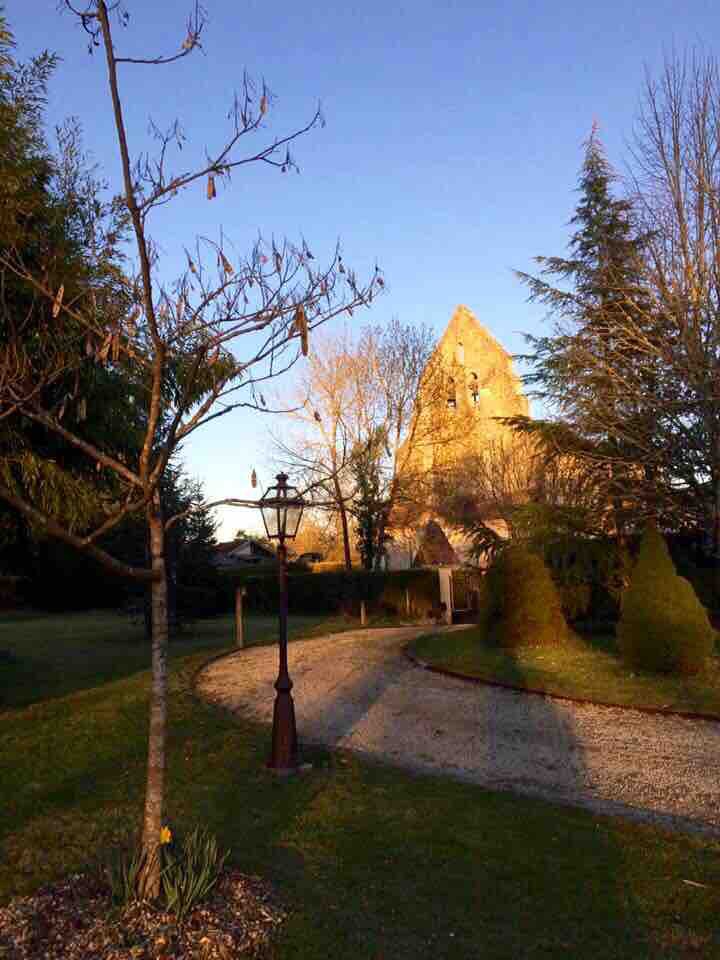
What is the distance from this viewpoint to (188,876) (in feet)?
14.0

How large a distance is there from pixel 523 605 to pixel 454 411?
21171 mm

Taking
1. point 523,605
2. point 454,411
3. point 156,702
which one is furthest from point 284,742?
point 454,411

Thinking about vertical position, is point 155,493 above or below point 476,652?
above

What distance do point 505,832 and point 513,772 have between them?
7.12 feet

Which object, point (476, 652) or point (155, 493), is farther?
point (476, 652)

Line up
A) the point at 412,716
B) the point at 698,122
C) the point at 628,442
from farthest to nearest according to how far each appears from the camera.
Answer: the point at 628,442, the point at 698,122, the point at 412,716

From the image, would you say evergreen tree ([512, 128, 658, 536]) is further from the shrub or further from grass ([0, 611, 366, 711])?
grass ([0, 611, 366, 711])

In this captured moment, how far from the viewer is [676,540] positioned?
2092 centimetres

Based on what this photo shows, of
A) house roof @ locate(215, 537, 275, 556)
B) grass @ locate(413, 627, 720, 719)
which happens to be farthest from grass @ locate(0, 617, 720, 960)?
house roof @ locate(215, 537, 275, 556)

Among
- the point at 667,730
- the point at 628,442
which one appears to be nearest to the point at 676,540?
the point at 628,442

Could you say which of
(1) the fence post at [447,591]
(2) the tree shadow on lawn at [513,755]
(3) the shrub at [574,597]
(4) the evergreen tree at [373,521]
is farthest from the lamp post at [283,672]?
(4) the evergreen tree at [373,521]

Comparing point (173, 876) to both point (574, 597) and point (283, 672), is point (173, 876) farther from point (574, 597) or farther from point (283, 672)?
point (574, 597)

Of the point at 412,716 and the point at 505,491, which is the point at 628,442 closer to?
the point at 412,716

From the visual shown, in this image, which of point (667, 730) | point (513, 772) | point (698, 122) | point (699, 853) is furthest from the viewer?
point (698, 122)
